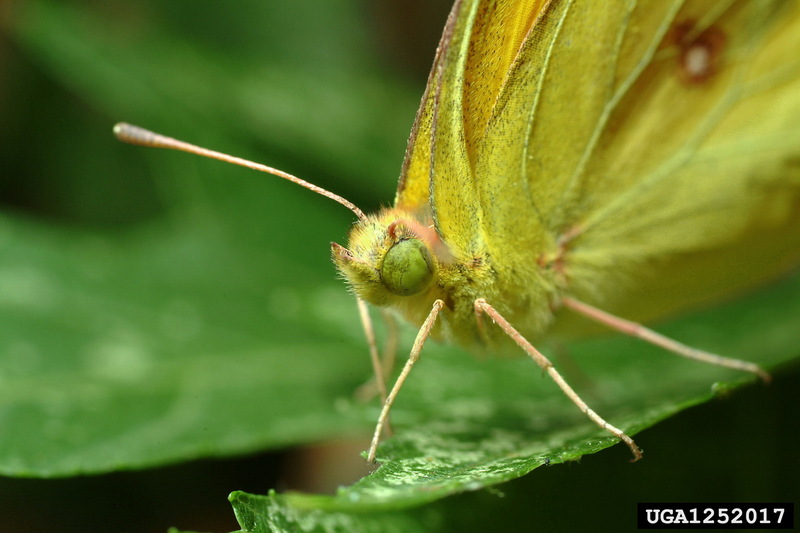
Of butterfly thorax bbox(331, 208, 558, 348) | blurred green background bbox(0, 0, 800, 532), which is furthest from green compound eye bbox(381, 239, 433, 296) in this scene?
blurred green background bbox(0, 0, 800, 532)

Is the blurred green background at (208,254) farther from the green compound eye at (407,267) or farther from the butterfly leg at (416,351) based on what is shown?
the green compound eye at (407,267)

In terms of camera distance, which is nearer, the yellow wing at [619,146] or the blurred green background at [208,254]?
the yellow wing at [619,146]

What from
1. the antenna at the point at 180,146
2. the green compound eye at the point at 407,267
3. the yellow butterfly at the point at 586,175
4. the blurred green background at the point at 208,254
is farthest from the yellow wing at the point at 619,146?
the blurred green background at the point at 208,254

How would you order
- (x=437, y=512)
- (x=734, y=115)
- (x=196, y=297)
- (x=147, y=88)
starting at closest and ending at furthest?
(x=437, y=512), (x=734, y=115), (x=196, y=297), (x=147, y=88)

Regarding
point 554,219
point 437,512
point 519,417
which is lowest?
point 437,512

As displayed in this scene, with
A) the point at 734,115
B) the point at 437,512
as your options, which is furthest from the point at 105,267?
Answer: the point at 734,115

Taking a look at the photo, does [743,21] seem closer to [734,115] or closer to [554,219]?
[734,115]

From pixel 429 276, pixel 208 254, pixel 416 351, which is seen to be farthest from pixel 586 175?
pixel 208 254

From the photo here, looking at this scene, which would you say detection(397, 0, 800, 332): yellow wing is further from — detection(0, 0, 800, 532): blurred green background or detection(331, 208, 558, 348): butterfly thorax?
detection(0, 0, 800, 532): blurred green background
